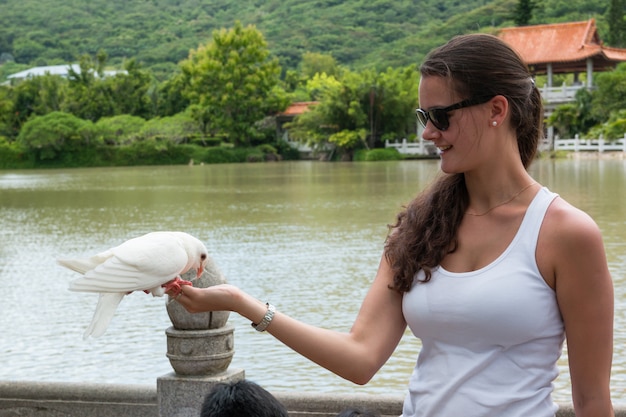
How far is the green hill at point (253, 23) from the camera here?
7756cm

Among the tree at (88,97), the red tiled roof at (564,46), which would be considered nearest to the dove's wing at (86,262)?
the red tiled roof at (564,46)

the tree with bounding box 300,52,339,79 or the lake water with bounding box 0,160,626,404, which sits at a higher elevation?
the tree with bounding box 300,52,339,79

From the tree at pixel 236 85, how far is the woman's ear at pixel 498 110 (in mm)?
47426

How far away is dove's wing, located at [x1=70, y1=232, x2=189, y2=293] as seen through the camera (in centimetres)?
155

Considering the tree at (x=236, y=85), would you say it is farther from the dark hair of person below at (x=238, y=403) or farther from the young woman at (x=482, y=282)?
the young woman at (x=482, y=282)

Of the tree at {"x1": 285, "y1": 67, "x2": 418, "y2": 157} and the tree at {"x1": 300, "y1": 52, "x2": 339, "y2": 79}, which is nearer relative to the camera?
the tree at {"x1": 285, "y1": 67, "x2": 418, "y2": 157}

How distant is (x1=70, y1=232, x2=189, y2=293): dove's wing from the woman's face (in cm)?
48

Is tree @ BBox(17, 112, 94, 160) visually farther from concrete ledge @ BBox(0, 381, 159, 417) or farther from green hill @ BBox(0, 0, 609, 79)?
concrete ledge @ BBox(0, 381, 159, 417)

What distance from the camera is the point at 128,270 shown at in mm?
1568

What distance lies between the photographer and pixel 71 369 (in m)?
6.89

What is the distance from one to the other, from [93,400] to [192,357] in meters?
0.51

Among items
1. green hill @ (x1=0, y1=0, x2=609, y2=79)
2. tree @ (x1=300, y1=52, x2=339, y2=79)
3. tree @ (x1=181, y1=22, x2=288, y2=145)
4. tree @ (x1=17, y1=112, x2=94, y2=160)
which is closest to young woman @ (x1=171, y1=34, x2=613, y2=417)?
tree @ (x1=17, y1=112, x2=94, y2=160)

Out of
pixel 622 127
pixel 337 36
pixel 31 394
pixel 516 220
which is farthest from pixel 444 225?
pixel 337 36

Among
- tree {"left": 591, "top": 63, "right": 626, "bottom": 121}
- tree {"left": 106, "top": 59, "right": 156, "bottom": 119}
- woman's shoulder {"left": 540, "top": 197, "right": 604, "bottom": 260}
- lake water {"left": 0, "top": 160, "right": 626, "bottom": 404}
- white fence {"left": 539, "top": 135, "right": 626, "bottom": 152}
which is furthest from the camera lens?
tree {"left": 106, "top": 59, "right": 156, "bottom": 119}
